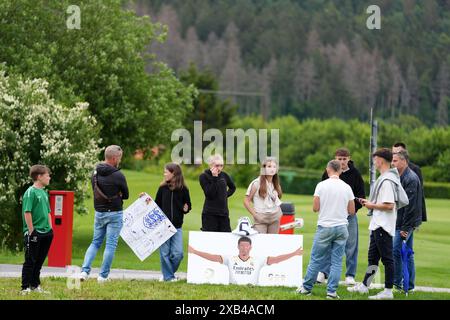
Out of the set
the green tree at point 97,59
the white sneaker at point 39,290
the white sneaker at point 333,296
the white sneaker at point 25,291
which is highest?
the green tree at point 97,59

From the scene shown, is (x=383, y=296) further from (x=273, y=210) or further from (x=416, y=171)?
(x=416, y=171)

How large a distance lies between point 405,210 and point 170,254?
358 centimetres

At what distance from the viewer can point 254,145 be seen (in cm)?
10000

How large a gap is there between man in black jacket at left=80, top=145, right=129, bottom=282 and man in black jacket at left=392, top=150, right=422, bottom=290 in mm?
3921

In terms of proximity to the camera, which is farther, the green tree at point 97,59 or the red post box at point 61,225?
the green tree at point 97,59

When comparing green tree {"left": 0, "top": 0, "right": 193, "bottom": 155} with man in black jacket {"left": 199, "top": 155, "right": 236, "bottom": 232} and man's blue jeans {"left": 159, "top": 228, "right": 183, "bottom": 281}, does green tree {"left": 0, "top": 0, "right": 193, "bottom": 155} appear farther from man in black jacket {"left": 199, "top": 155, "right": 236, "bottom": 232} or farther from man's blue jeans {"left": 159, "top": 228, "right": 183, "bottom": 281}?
man's blue jeans {"left": 159, "top": 228, "right": 183, "bottom": 281}

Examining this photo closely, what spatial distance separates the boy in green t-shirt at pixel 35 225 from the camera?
1205 centimetres

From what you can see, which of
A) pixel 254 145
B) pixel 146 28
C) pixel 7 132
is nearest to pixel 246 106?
pixel 254 145

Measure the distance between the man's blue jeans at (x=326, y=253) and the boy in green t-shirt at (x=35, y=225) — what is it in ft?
11.4

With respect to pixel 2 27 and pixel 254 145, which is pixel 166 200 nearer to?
pixel 2 27

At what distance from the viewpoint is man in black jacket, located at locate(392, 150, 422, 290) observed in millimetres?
13602

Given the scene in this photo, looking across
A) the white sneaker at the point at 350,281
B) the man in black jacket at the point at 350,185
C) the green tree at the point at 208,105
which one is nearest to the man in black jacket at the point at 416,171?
the man in black jacket at the point at 350,185

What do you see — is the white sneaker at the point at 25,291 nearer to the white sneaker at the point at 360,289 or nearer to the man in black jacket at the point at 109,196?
the man in black jacket at the point at 109,196

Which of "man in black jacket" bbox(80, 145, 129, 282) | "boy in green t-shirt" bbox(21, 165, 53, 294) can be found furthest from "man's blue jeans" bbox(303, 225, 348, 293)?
"boy in green t-shirt" bbox(21, 165, 53, 294)
